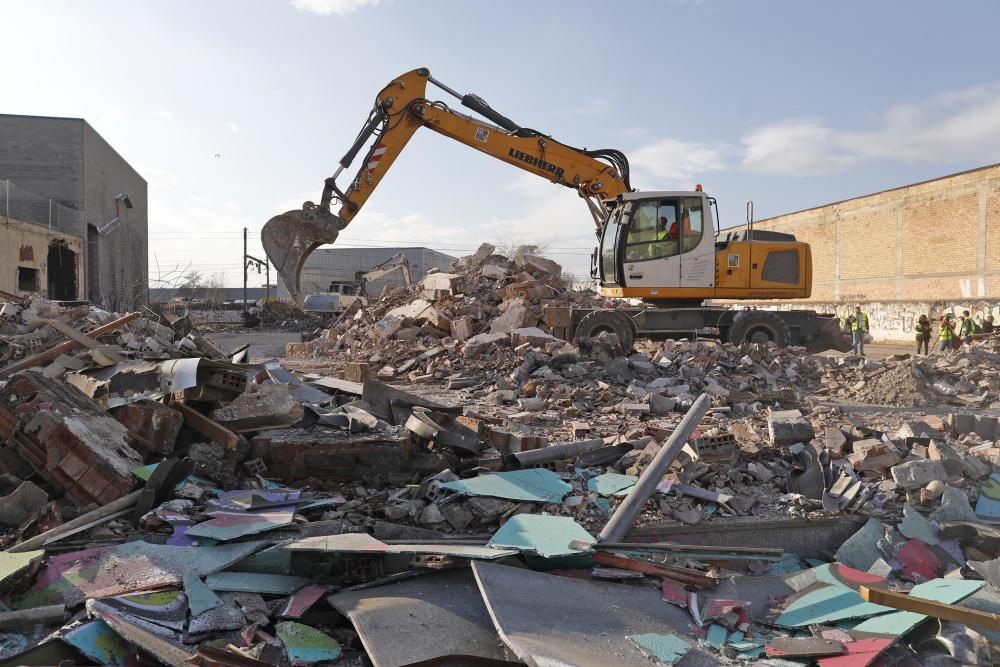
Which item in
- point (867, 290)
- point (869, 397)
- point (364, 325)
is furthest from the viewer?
point (867, 290)

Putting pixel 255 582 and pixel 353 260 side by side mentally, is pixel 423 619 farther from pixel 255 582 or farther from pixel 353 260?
pixel 353 260

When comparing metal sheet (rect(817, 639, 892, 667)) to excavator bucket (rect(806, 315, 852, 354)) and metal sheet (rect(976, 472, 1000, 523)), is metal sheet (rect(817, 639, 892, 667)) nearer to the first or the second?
metal sheet (rect(976, 472, 1000, 523))

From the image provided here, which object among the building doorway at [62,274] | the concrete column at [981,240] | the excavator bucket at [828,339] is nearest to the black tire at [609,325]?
the excavator bucket at [828,339]

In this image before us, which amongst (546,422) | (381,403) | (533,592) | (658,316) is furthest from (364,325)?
(533,592)

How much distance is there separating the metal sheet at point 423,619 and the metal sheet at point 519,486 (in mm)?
1141

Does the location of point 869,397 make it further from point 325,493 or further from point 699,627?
point 325,493

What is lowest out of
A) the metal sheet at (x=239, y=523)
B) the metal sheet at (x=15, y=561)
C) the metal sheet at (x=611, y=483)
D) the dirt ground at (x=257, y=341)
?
the metal sheet at (x=611, y=483)

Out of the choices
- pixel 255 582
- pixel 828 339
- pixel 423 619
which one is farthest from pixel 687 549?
pixel 828 339

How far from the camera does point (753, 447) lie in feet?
18.8

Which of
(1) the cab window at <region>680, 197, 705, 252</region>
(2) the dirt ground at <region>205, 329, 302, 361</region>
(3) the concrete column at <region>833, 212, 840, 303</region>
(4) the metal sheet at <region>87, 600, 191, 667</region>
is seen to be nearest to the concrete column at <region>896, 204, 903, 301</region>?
(3) the concrete column at <region>833, 212, 840, 303</region>

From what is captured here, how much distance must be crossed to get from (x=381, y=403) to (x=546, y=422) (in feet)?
8.18

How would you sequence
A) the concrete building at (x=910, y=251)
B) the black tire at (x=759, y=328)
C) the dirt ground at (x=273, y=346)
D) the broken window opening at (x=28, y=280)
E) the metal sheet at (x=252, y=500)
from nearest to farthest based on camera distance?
the metal sheet at (x=252, y=500)
the black tire at (x=759, y=328)
the dirt ground at (x=273, y=346)
the broken window opening at (x=28, y=280)
the concrete building at (x=910, y=251)

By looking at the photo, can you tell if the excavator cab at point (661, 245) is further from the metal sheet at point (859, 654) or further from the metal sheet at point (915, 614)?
the metal sheet at point (859, 654)

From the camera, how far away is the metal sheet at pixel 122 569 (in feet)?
10.2
